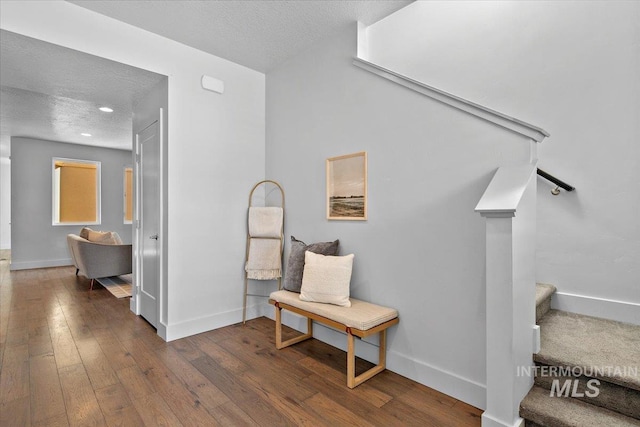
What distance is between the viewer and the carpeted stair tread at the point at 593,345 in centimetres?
160

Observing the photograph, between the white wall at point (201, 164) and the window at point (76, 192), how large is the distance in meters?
5.59

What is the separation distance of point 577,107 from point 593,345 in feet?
5.22

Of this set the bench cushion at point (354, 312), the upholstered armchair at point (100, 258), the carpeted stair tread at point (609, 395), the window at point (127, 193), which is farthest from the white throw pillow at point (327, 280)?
the window at point (127, 193)

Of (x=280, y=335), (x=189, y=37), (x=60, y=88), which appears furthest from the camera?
(x=60, y=88)

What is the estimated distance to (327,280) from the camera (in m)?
2.56

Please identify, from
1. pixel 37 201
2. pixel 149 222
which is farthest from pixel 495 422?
pixel 37 201

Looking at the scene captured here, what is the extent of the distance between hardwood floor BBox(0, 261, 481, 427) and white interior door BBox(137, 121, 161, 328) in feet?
1.02

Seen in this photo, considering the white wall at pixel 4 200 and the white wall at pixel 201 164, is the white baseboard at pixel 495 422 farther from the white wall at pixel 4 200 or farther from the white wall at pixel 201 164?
the white wall at pixel 4 200

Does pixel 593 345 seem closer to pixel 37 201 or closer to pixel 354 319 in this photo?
pixel 354 319

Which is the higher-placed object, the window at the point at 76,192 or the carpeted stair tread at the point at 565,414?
the window at the point at 76,192

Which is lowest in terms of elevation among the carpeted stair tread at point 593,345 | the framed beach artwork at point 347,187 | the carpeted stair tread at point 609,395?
the carpeted stair tread at point 609,395

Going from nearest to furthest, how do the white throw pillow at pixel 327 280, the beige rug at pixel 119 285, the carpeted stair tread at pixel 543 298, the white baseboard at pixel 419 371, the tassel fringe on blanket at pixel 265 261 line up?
the white baseboard at pixel 419 371 → the carpeted stair tread at pixel 543 298 → the white throw pillow at pixel 327 280 → the tassel fringe on blanket at pixel 265 261 → the beige rug at pixel 119 285

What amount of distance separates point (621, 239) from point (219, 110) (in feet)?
11.8

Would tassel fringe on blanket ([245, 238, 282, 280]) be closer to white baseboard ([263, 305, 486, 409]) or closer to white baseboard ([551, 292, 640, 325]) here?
white baseboard ([263, 305, 486, 409])
